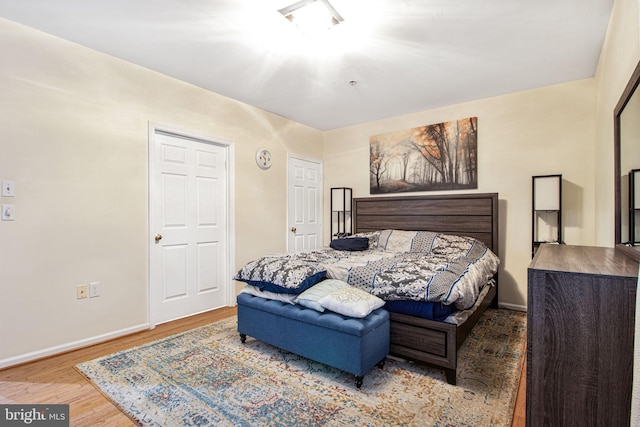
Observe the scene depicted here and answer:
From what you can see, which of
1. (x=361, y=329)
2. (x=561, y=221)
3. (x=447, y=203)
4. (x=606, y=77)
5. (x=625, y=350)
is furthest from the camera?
(x=447, y=203)

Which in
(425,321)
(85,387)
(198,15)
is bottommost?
(85,387)

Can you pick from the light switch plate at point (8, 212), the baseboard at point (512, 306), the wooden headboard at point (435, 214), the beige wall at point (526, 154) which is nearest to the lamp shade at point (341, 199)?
the wooden headboard at point (435, 214)

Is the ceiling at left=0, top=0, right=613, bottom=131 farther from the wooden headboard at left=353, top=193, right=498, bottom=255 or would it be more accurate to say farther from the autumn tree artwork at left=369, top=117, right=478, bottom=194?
the wooden headboard at left=353, top=193, right=498, bottom=255

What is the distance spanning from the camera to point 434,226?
393 centimetres

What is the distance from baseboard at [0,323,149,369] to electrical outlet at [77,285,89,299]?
0.37m

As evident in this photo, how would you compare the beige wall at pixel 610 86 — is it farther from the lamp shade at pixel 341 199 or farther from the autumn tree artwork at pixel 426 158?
the lamp shade at pixel 341 199

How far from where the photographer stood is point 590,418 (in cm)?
103

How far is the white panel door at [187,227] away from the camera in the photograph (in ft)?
10.2

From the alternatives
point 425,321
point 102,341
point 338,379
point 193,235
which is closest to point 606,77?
point 425,321

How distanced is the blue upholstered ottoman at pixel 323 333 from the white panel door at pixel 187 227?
1.12m

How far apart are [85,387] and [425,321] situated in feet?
7.31

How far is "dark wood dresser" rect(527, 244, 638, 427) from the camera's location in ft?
3.26

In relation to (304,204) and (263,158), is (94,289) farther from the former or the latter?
(304,204)

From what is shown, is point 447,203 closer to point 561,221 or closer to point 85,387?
point 561,221
